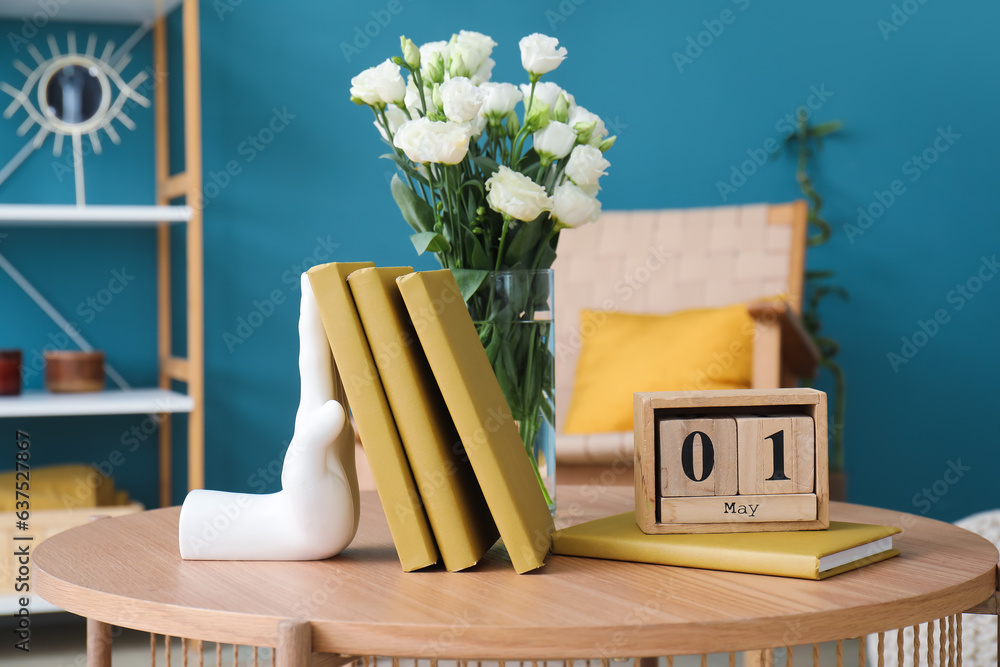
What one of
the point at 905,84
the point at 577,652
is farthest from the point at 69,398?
the point at 905,84

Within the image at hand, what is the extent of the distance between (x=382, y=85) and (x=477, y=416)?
0.35 meters

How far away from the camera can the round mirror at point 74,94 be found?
2.19 metres

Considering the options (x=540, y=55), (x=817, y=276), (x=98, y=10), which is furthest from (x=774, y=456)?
(x=98, y=10)

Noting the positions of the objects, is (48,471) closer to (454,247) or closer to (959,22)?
(454,247)

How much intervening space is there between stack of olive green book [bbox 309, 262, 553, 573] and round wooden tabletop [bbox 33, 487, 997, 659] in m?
Answer: 0.03

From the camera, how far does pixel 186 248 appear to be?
2.36m

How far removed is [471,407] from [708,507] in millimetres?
216

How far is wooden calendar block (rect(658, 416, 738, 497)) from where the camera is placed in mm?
771

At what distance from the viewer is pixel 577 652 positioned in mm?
558

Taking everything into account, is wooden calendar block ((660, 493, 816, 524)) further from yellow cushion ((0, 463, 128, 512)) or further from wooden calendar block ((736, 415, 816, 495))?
yellow cushion ((0, 463, 128, 512))

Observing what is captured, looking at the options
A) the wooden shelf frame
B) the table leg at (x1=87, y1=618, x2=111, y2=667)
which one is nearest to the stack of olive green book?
the table leg at (x1=87, y1=618, x2=111, y2=667)

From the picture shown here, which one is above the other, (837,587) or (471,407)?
(471,407)

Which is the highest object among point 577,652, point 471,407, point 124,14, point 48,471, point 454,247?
point 124,14

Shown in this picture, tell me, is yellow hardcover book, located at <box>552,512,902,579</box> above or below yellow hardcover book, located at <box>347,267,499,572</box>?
below
